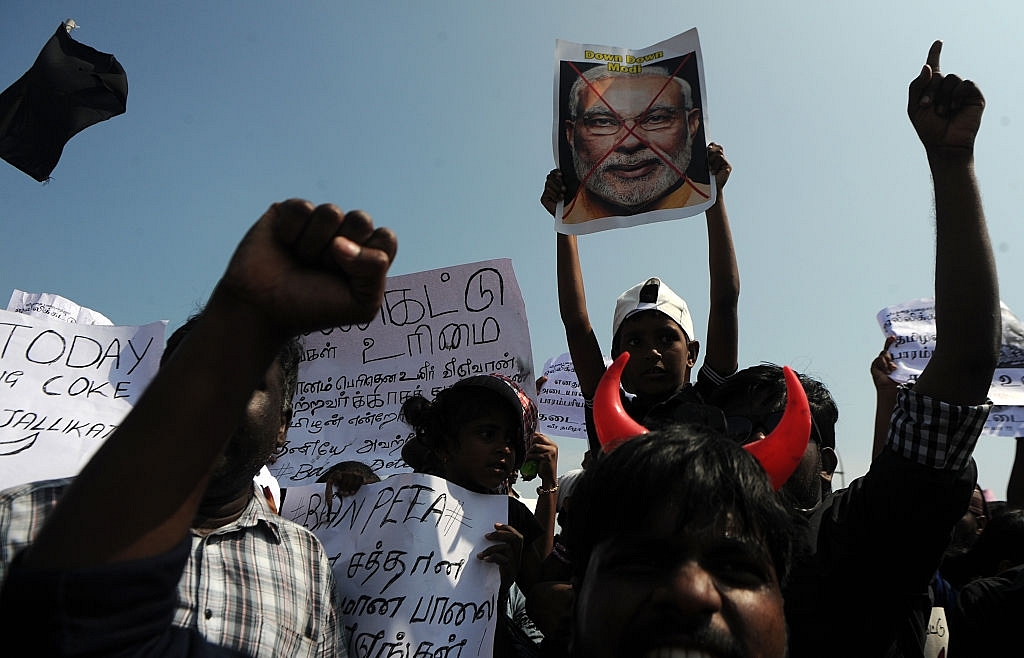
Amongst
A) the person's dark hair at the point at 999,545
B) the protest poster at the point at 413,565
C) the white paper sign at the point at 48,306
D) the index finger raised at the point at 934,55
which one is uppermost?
the index finger raised at the point at 934,55

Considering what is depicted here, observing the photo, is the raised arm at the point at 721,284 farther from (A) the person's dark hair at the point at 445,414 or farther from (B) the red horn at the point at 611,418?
(B) the red horn at the point at 611,418

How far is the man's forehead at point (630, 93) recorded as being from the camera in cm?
323

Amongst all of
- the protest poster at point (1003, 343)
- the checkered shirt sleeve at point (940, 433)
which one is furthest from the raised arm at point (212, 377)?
the protest poster at point (1003, 343)

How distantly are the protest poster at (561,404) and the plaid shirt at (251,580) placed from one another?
3778 millimetres

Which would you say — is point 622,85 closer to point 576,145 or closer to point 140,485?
point 576,145

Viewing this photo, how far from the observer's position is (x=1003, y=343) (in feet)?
17.7

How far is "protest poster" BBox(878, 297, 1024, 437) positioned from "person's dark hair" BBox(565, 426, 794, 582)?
4119 millimetres

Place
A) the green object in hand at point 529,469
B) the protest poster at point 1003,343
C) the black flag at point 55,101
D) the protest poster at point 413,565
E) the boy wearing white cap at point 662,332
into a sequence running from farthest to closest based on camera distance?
the protest poster at point 1003,343 → the black flag at point 55,101 → the green object in hand at point 529,469 → the boy wearing white cap at point 662,332 → the protest poster at point 413,565

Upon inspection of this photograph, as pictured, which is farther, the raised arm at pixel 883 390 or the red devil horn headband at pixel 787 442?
the raised arm at pixel 883 390

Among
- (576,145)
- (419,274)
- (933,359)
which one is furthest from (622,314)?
(933,359)

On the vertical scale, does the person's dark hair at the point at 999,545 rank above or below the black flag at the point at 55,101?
below

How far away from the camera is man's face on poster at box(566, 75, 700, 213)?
10.3 feet

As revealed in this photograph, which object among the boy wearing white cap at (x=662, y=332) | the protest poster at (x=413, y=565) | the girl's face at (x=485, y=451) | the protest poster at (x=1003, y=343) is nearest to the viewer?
the protest poster at (x=413, y=565)

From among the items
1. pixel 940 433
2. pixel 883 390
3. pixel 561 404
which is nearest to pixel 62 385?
pixel 940 433
